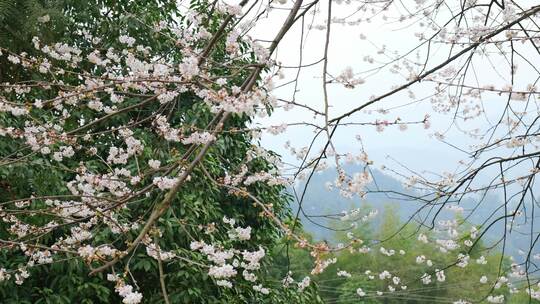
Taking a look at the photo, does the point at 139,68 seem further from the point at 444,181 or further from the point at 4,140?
the point at 4,140

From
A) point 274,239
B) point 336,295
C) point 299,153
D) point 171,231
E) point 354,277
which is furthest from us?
point 336,295

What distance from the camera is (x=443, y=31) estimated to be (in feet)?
8.30

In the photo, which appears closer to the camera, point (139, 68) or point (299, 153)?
point (139, 68)

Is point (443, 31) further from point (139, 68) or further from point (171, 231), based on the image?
point (171, 231)

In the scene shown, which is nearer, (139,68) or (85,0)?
(139,68)

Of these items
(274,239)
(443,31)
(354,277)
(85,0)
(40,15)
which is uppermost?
(354,277)

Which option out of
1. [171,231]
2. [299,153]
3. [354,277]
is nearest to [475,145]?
[299,153]

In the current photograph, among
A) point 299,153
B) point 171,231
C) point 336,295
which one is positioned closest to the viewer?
point 299,153

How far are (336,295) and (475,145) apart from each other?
11.2 meters

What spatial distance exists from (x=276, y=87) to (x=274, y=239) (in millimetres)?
3790

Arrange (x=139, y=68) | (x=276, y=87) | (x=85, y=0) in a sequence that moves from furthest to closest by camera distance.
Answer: (x=85, y=0) < (x=139, y=68) < (x=276, y=87)

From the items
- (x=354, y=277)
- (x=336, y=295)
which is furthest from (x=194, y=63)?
(x=336, y=295)

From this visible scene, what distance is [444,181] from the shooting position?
101 inches

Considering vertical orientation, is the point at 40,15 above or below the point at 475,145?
above
